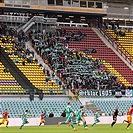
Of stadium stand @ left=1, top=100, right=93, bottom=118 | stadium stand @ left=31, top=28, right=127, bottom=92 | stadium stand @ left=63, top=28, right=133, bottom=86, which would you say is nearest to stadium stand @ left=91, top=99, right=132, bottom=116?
stadium stand @ left=1, top=100, right=93, bottom=118

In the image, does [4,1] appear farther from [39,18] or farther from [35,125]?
[35,125]

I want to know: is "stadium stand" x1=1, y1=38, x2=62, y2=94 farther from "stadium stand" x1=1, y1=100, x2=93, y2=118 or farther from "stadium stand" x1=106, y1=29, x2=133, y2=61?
"stadium stand" x1=106, y1=29, x2=133, y2=61

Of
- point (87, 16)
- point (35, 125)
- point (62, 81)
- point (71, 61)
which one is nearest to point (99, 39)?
point (87, 16)

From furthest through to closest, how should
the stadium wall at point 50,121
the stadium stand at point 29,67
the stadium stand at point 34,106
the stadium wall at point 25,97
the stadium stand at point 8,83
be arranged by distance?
1. the stadium stand at point 29,67
2. the stadium stand at point 8,83
3. the stadium wall at point 25,97
4. the stadium stand at point 34,106
5. the stadium wall at point 50,121

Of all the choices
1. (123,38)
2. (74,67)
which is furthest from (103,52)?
(74,67)

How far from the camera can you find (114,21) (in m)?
67.9

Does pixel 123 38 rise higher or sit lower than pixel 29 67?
higher

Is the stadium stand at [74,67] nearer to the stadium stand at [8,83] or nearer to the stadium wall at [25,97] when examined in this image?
the stadium wall at [25,97]

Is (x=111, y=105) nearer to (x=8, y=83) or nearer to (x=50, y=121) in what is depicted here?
(x=8, y=83)

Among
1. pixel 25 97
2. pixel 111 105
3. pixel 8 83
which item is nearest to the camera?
pixel 25 97

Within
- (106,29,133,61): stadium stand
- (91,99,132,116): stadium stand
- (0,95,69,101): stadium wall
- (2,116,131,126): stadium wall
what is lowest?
(91,99,132,116): stadium stand

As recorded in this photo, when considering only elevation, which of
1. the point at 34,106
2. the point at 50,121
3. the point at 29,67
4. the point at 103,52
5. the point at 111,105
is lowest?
the point at 111,105

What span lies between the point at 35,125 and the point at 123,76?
763 inches

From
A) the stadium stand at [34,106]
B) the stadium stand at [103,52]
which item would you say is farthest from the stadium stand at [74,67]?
the stadium stand at [34,106]
